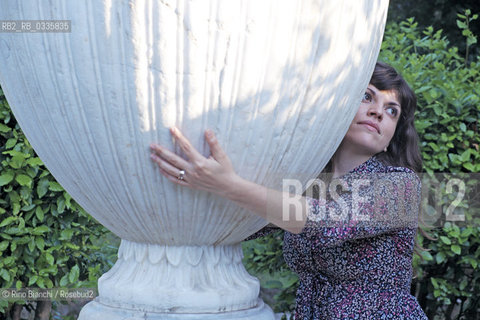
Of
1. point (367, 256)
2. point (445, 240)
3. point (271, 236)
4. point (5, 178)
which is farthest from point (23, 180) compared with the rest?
point (445, 240)

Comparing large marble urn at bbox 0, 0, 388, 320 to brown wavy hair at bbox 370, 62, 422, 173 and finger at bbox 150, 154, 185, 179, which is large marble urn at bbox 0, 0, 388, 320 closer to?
finger at bbox 150, 154, 185, 179

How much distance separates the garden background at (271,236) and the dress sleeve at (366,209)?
661mm

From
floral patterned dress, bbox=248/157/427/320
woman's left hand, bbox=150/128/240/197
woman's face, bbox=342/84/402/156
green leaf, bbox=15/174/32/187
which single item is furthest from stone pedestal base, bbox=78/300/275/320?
green leaf, bbox=15/174/32/187

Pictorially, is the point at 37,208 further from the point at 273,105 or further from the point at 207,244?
the point at 273,105

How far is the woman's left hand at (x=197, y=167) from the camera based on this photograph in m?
1.63

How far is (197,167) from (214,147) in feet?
0.23

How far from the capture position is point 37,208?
2980 millimetres

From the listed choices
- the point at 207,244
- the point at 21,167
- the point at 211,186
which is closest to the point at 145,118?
the point at 211,186

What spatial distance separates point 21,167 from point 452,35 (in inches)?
311

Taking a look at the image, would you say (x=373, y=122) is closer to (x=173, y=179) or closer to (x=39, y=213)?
(x=173, y=179)

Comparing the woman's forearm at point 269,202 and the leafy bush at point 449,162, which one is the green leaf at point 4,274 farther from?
the leafy bush at point 449,162

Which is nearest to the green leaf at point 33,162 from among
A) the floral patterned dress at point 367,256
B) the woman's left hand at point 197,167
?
the floral patterned dress at point 367,256

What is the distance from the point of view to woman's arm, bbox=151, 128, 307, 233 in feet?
5.35

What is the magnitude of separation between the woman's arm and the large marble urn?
0.03 m
